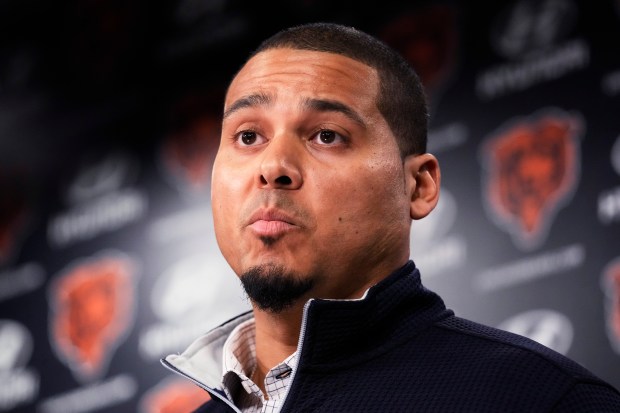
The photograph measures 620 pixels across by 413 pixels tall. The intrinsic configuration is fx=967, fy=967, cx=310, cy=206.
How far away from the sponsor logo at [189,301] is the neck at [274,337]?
138 cm

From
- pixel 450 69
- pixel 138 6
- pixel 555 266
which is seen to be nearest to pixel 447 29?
pixel 450 69

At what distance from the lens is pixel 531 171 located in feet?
6.95

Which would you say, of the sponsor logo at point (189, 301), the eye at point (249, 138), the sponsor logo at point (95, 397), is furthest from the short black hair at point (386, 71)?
the sponsor logo at point (95, 397)

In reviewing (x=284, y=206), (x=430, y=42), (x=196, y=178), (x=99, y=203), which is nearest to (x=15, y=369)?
(x=99, y=203)

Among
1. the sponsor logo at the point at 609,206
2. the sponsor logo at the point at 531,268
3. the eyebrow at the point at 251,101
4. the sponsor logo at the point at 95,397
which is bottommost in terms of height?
the eyebrow at the point at 251,101

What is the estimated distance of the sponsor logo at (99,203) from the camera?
2.88m

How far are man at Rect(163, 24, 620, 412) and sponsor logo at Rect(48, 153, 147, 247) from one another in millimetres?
1783

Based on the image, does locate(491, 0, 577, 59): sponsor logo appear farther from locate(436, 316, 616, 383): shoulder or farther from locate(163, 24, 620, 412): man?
locate(436, 316, 616, 383): shoulder

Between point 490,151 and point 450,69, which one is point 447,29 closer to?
point 450,69

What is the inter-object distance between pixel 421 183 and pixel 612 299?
3.06 ft

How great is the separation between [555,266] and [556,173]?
0.69ft

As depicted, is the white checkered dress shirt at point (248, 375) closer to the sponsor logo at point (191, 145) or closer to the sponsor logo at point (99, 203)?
the sponsor logo at point (191, 145)

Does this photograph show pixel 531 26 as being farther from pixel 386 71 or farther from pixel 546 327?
pixel 386 71

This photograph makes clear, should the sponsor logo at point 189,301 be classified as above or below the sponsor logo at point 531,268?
above
